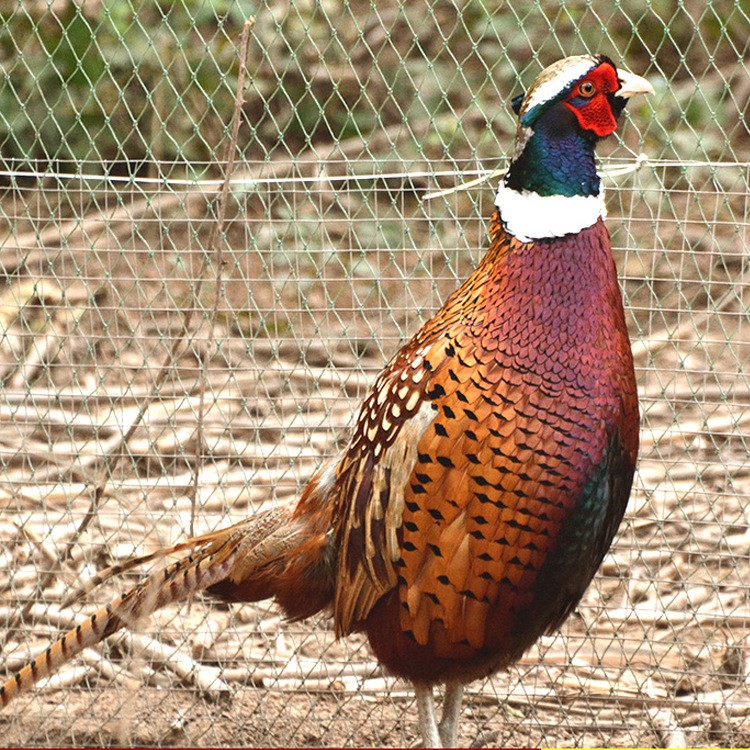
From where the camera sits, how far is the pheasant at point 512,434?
8.82ft

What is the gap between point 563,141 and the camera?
108 inches

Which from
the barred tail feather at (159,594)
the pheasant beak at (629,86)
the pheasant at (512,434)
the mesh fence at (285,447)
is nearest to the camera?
the pheasant at (512,434)

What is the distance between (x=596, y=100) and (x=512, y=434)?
788 mm

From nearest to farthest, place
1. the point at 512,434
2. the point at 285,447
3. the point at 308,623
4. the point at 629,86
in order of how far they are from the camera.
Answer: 1. the point at 512,434
2. the point at 629,86
3. the point at 308,623
4. the point at 285,447

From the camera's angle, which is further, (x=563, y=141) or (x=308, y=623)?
(x=308, y=623)

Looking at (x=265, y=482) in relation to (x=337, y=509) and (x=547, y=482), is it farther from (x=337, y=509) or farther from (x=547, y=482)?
(x=547, y=482)

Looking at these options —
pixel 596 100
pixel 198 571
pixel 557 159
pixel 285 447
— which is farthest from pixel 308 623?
pixel 596 100

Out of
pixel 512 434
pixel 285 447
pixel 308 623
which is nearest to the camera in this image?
pixel 512 434

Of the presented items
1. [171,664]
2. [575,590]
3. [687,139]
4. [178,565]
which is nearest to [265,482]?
[171,664]

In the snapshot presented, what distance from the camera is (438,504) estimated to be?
2729 mm

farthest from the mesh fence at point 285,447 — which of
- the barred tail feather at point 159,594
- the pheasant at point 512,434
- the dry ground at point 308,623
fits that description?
the pheasant at point 512,434

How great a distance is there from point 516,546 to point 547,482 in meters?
0.16

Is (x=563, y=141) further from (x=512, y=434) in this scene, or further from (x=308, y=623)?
(x=308, y=623)

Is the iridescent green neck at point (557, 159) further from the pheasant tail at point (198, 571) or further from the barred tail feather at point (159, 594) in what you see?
the barred tail feather at point (159, 594)
